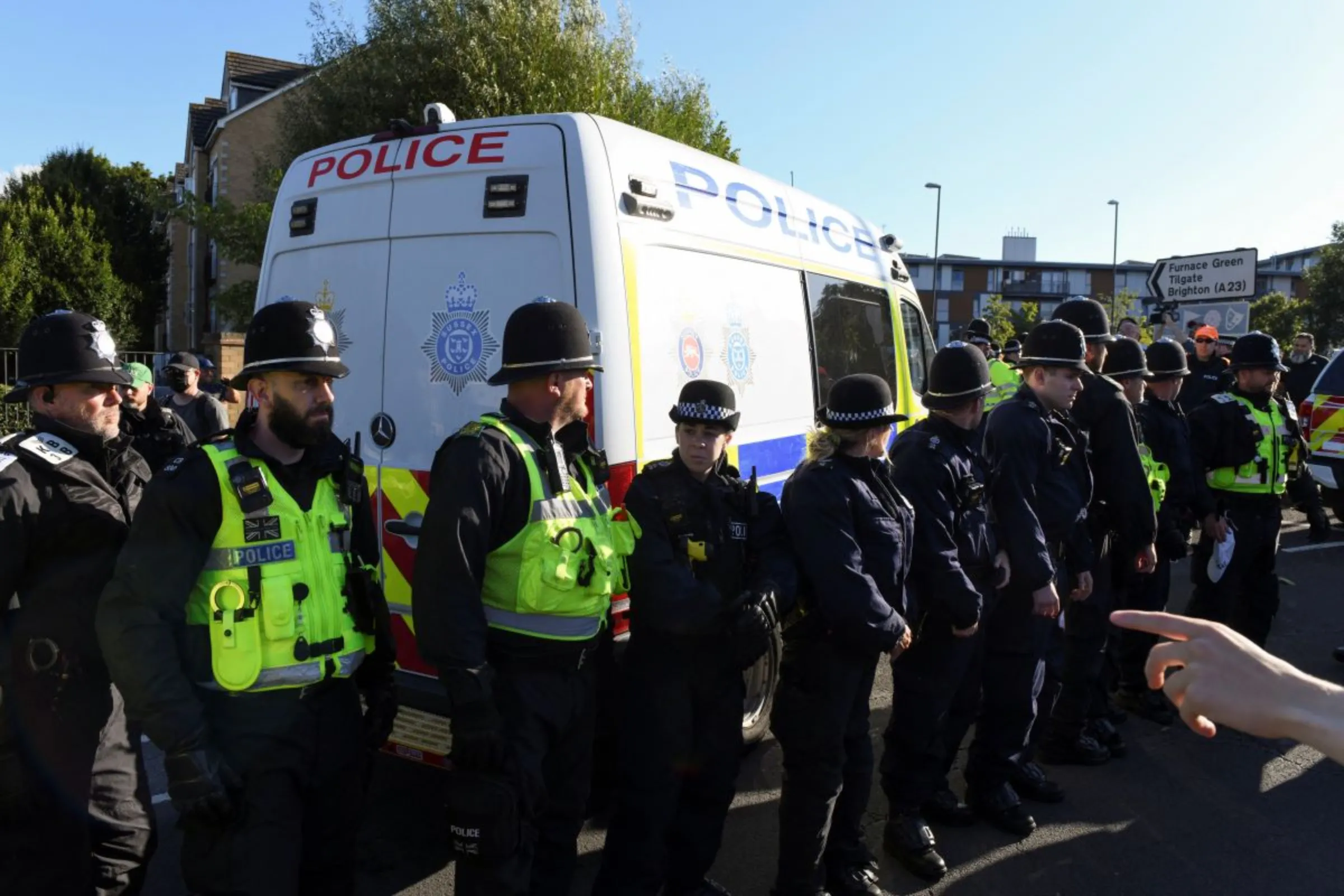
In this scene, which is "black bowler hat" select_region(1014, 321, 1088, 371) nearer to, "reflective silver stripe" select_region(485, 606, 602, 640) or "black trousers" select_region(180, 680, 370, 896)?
"reflective silver stripe" select_region(485, 606, 602, 640)

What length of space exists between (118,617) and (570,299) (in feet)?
6.31

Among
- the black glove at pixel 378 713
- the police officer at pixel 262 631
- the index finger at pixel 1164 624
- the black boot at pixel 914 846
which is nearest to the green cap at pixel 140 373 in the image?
the police officer at pixel 262 631

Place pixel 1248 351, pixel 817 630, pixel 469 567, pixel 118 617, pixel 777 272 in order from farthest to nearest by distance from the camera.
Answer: pixel 1248 351, pixel 777 272, pixel 817 630, pixel 469 567, pixel 118 617

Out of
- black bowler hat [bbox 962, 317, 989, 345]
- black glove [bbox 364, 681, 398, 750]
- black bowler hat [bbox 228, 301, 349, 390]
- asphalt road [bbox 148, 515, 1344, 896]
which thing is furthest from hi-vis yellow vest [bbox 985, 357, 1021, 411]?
black bowler hat [bbox 228, 301, 349, 390]

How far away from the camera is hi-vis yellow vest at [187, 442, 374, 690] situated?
7.63 ft

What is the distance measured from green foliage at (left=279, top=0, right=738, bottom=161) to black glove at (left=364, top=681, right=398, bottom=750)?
13045 mm

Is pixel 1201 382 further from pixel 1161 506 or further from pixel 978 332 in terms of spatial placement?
pixel 1161 506

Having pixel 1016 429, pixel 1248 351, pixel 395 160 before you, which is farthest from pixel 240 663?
pixel 1248 351

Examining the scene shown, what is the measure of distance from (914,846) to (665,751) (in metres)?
1.30

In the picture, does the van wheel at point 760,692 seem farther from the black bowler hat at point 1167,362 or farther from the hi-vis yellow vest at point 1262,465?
the hi-vis yellow vest at point 1262,465

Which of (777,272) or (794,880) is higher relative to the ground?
(777,272)

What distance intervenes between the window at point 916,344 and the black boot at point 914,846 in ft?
11.1

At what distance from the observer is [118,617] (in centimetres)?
225

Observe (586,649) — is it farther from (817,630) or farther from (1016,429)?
(1016,429)
